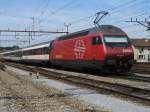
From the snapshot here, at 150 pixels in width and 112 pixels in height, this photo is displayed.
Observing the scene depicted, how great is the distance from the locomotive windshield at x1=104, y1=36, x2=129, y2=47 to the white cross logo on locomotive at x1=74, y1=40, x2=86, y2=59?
3.09m

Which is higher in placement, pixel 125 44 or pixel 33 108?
pixel 125 44

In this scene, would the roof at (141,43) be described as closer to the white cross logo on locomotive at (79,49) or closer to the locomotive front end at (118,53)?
the white cross logo on locomotive at (79,49)

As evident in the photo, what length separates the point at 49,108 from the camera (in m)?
Result: 13.0

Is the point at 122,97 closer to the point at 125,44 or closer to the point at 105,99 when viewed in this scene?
the point at 105,99

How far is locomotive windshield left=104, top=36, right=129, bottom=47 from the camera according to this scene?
94.3ft

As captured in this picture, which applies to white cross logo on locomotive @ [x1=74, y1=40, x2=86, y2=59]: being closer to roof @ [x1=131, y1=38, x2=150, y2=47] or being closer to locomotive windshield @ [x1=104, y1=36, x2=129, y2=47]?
locomotive windshield @ [x1=104, y1=36, x2=129, y2=47]

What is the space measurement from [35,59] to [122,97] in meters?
39.7

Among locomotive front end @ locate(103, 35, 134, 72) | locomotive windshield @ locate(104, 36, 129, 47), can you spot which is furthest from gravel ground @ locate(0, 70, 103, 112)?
locomotive windshield @ locate(104, 36, 129, 47)

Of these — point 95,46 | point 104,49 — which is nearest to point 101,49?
point 104,49

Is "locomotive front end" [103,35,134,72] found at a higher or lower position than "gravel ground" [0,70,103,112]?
higher

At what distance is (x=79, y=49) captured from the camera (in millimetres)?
32875

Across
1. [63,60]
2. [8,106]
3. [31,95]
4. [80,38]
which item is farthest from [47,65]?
[8,106]

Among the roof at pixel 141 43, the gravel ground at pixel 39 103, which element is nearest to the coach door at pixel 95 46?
the gravel ground at pixel 39 103

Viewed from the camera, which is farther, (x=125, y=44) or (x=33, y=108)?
(x=125, y=44)
